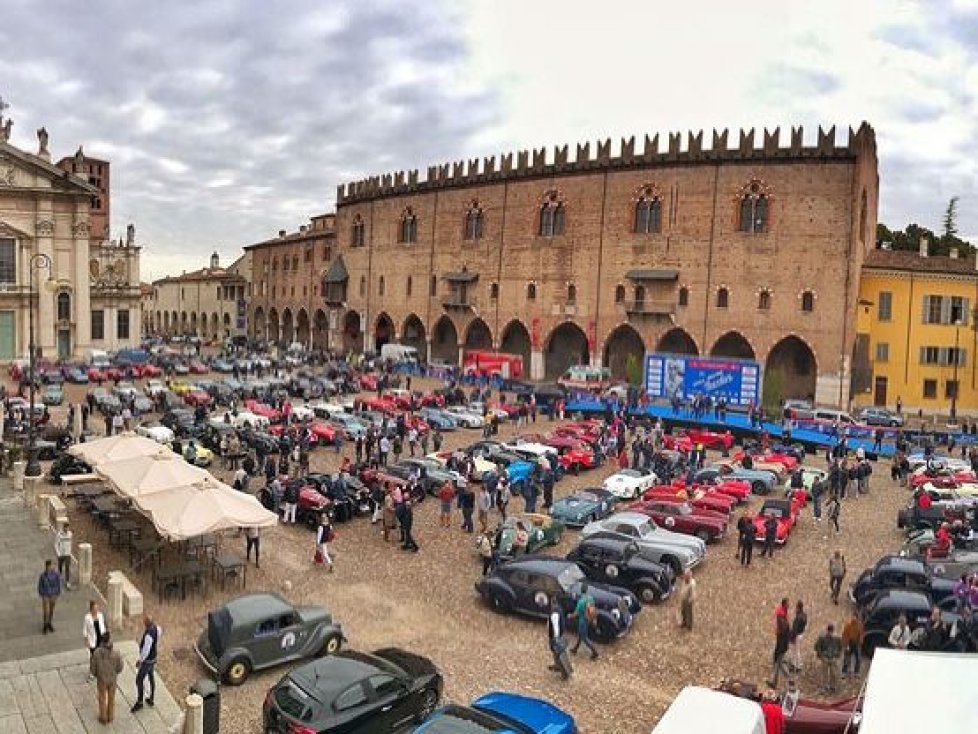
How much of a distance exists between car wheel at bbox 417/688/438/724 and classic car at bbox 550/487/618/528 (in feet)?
32.8

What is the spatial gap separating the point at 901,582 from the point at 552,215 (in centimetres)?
4236

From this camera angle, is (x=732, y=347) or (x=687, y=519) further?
(x=732, y=347)

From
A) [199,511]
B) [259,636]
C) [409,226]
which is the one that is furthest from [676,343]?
[259,636]

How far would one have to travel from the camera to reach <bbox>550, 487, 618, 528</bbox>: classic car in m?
21.8

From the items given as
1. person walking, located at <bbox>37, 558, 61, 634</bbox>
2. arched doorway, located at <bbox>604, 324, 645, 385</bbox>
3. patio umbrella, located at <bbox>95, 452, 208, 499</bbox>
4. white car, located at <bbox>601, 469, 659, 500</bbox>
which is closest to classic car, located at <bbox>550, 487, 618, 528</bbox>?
white car, located at <bbox>601, 469, 659, 500</bbox>

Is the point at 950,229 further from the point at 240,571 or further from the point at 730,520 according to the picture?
the point at 240,571

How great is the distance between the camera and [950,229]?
282ft

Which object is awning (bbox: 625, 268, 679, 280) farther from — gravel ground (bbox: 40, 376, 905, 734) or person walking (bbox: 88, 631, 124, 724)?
person walking (bbox: 88, 631, 124, 724)

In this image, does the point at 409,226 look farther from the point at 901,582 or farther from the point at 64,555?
the point at 901,582

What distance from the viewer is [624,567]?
16828mm

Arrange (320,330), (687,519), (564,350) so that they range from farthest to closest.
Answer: (320,330) → (564,350) → (687,519)

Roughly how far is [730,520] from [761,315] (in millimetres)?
27418

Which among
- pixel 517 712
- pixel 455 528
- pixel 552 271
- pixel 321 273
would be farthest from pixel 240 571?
pixel 321 273

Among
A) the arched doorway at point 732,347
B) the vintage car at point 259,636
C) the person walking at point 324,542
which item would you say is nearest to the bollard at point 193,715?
the vintage car at point 259,636
